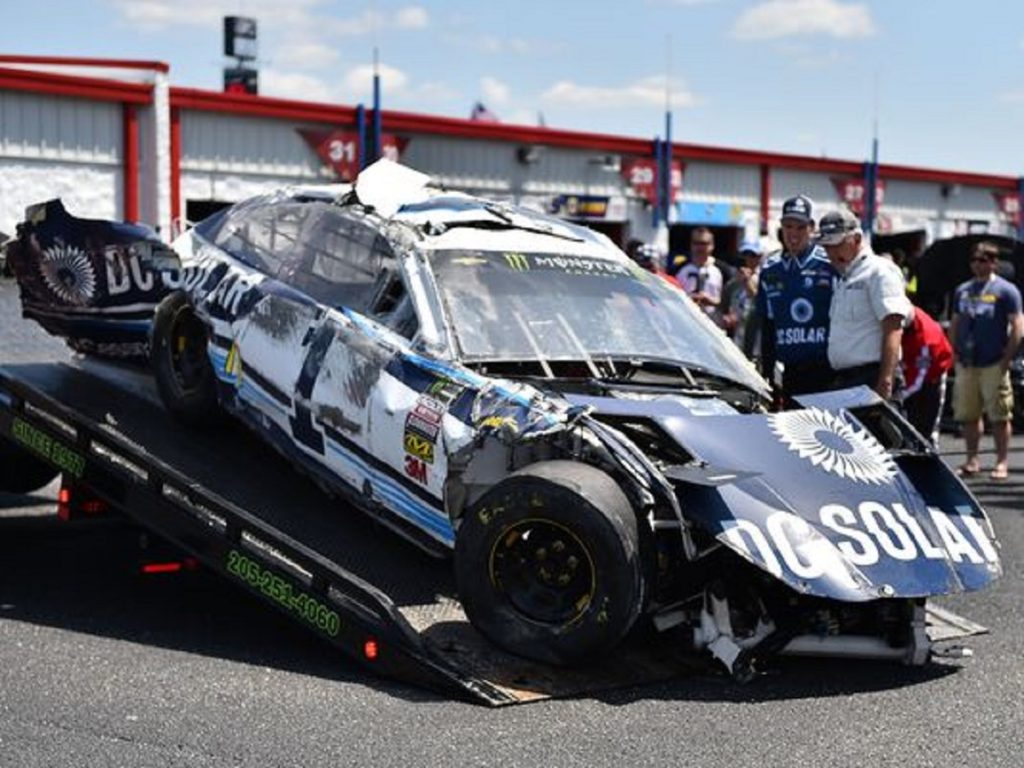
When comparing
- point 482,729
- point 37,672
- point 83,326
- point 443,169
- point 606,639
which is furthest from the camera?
point 443,169

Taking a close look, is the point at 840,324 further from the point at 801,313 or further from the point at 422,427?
the point at 422,427

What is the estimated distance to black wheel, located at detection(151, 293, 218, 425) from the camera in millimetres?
7430

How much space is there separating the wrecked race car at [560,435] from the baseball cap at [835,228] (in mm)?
1117

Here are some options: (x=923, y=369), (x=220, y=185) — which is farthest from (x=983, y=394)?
(x=220, y=185)

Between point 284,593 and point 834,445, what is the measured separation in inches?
85.0

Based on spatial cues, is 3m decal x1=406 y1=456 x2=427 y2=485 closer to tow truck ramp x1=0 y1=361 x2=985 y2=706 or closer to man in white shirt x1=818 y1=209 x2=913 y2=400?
tow truck ramp x1=0 y1=361 x2=985 y2=706

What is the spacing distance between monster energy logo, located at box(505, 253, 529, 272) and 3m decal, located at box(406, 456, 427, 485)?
3.88 ft

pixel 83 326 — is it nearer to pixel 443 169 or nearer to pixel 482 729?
pixel 482 729

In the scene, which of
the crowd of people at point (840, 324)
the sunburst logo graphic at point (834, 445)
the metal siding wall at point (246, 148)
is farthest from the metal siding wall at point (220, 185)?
the sunburst logo graphic at point (834, 445)

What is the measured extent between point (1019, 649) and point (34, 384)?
487 centimetres

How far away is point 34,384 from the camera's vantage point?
7.72 m

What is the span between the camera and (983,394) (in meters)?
12.1

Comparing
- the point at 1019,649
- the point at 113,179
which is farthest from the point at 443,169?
the point at 1019,649

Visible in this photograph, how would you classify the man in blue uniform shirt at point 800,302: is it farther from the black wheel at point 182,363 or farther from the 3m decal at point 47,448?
the 3m decal at point 47,448
